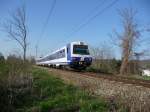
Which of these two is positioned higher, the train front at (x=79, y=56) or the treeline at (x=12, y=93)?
the train front at (x=79, y=56)

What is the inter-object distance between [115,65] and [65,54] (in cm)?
1478

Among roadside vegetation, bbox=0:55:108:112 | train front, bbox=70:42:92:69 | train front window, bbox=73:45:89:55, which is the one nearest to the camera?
roadside vegetation, bbox=0:55:108:112

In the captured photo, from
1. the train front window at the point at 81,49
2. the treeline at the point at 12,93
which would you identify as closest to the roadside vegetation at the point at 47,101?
the treeline at the point at 12,93

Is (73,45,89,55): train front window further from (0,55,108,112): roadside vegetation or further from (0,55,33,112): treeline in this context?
(0,55,108,112): roadside vegetation

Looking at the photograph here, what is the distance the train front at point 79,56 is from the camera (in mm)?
28922

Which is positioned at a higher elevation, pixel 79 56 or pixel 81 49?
pixel 81 49

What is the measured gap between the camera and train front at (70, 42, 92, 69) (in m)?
28.9

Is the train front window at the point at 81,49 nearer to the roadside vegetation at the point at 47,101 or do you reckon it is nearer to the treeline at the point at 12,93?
the treeline at the point at 12,93

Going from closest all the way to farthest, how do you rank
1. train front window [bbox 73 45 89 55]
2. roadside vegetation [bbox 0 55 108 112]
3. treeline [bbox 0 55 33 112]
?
roadside vegetation [bbox 0 55 108 112] → treeline [bbox 0 55 33 112] → train front window [bbox 73 45 89 55]

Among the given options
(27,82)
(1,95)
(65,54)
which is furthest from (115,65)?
(1,95)

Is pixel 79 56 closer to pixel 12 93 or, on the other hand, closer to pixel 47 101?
pixel 12 93

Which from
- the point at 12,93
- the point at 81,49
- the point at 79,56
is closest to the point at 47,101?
Answer: the point at 12,93

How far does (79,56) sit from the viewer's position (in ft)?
95.5

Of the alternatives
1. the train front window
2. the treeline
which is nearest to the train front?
the train front window
